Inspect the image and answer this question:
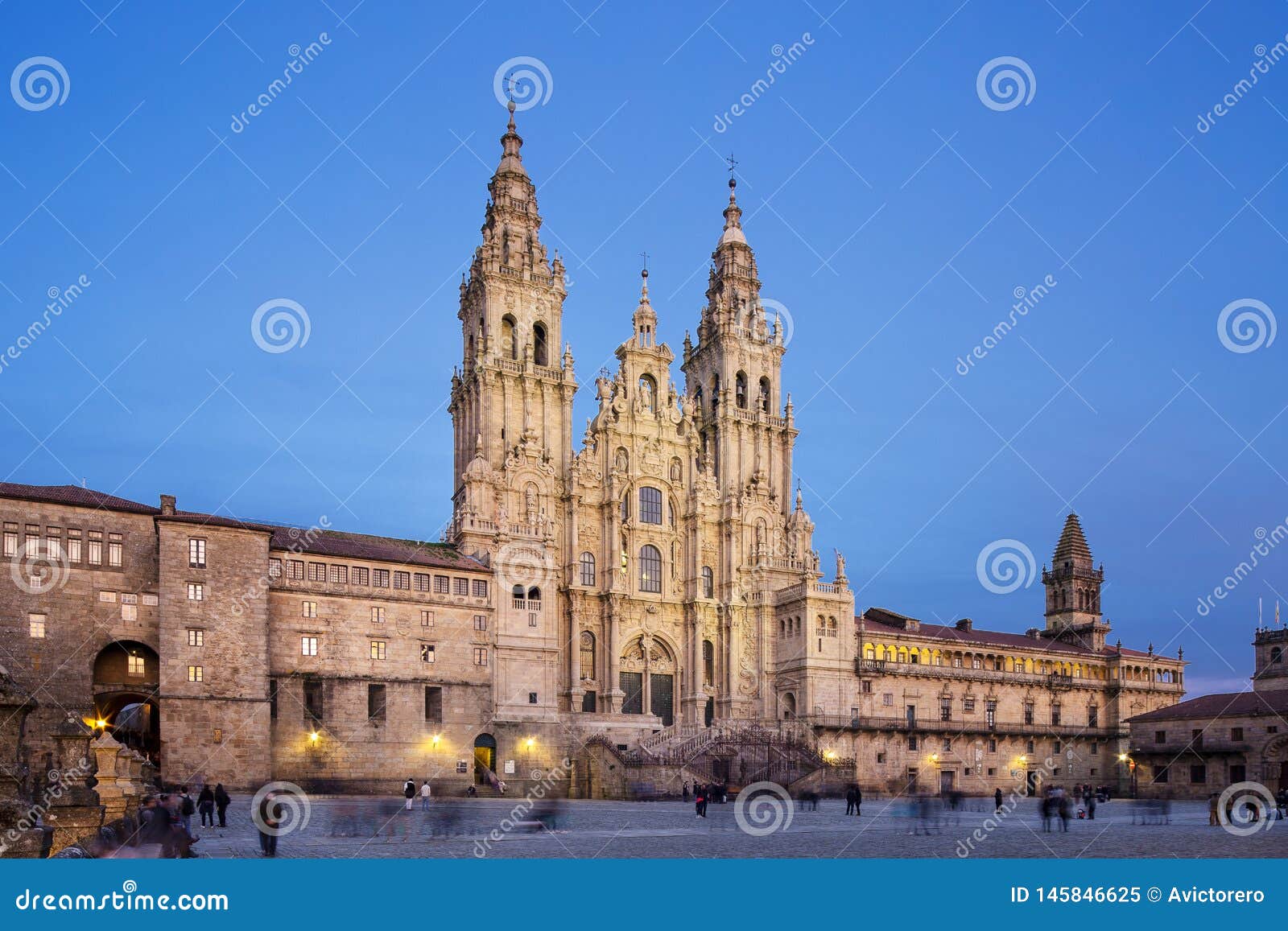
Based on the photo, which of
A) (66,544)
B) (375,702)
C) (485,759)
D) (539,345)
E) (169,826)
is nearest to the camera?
(169,826)

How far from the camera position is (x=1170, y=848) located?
32438 mm

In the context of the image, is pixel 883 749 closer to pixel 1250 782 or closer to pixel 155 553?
pixel 1250 782

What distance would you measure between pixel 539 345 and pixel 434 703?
2776cm

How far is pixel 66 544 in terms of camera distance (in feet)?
169

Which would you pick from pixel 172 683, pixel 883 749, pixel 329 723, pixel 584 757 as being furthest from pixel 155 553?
pixel 883 749

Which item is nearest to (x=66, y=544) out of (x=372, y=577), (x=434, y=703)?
(x=372, y=577)

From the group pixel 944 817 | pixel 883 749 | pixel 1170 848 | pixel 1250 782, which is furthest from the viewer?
pixel 883 749

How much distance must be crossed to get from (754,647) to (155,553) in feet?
134

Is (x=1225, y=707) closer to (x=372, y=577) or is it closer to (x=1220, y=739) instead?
(x=1220, y=739)

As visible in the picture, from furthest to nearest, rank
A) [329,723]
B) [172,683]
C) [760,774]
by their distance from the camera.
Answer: [760,774], [329,723], [172,683]

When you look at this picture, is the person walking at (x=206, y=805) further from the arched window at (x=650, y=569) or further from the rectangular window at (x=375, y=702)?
the arched window at (x=650, y=569)

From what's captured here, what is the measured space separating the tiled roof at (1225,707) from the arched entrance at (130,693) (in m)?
63.4

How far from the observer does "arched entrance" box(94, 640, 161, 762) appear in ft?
172

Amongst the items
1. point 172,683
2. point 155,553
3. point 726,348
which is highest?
point 726,348
